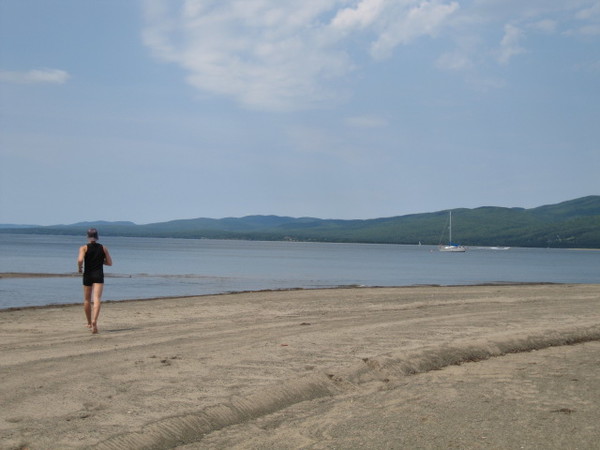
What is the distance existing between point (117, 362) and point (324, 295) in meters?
17.2

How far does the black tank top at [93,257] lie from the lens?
13625 mm

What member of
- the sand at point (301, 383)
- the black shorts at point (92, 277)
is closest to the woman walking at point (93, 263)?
the black shorts at point (92, 277)

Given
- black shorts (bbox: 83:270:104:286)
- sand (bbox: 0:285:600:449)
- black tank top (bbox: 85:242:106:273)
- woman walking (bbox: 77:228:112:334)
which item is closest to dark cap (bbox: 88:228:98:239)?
woman walking (bbox: 77:228:112:334)

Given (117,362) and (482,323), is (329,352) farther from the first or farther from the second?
(482,323)

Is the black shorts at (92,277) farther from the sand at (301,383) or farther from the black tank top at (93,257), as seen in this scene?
the sand at (301,383)

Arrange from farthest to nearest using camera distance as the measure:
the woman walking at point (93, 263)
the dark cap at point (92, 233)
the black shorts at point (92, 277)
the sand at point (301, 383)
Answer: the black shorts at point (92, 277) → the woman walking at point (93, 263) → the dark cap at point (92, 233) → the sand at point (301, 383)

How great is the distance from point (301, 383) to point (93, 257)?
6.13m

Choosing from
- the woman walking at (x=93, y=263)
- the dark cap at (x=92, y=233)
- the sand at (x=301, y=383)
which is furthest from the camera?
the woman walking at (x=93, y=263)

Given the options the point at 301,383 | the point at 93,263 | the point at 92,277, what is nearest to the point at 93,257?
the point at 93,263

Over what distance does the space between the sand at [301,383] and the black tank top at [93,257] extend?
1.34 metres

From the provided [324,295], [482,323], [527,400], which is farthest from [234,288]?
[527,400]

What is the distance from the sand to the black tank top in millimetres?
1339

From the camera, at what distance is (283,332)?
14.0 metres

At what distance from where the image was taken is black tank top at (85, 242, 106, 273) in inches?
536
